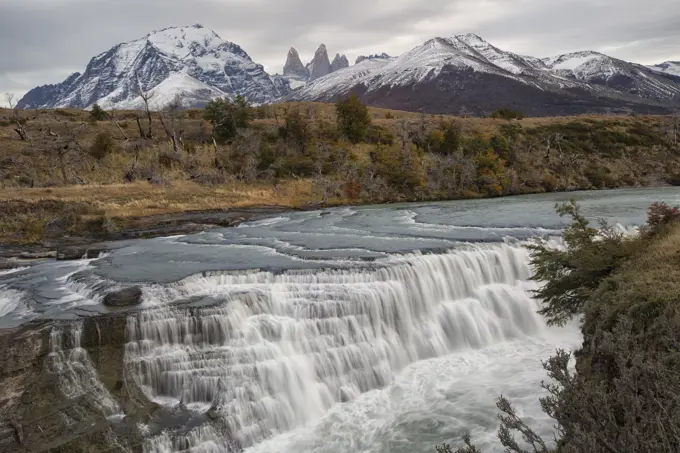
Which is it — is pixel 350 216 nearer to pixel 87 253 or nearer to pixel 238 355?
pixel 87 253

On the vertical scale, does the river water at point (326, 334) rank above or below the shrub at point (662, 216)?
below

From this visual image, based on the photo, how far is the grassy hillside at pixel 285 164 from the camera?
39.8m

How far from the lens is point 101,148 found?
176ft

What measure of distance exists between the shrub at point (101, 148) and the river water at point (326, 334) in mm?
31753

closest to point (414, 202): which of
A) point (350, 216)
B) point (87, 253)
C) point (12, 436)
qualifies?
point (350, 216)

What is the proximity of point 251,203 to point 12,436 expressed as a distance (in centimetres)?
3528

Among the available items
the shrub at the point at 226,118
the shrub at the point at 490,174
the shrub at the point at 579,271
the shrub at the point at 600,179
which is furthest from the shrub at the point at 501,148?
the shrub at the point at 579,271

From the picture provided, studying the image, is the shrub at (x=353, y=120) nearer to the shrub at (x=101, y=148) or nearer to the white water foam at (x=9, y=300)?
the shrub at (x=101, y=148)

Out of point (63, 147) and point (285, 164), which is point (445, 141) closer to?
point (285, 164)

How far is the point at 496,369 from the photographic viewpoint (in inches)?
661

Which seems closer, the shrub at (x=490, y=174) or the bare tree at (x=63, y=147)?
the bare tree at (x=63, y=147)

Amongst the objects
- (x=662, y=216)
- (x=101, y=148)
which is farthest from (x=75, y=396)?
(x=101, y=148)

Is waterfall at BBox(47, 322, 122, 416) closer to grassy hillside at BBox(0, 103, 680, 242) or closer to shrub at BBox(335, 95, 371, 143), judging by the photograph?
grassy hillside at BBox(0, 103, 680, 242)

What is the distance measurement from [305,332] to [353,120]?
53.2 m
